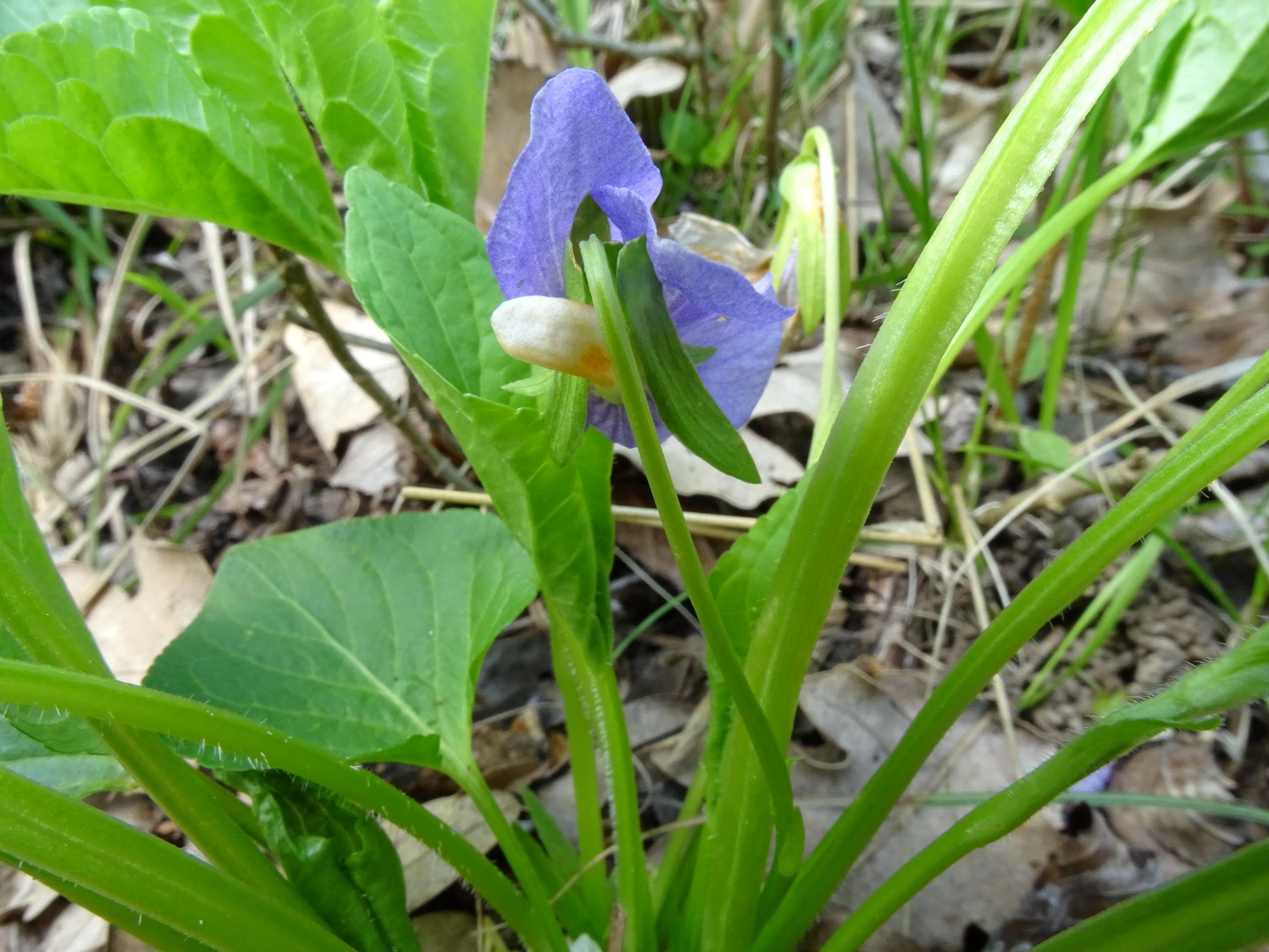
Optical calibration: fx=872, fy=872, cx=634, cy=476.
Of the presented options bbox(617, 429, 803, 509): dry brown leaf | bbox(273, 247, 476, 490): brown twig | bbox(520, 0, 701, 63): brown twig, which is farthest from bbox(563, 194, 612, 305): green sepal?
bbox(520, 0, 701, 63): brown twig

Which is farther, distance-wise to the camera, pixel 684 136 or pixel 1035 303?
pixel 684 136

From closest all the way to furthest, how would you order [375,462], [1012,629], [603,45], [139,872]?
1. [139,872]
2. [1012,629]
3. [375,462]
4. [603,45]

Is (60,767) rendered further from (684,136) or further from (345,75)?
(684,136)

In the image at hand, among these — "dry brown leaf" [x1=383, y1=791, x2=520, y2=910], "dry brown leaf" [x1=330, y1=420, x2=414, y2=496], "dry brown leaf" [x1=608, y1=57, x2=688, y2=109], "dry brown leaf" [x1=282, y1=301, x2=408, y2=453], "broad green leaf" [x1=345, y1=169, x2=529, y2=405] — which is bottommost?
"dry brown leaf" [x1=383, y1=791, x2=520, y2=910]

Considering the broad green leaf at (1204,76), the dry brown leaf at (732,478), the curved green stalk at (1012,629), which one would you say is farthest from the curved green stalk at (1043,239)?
the dry brown leaf at (732,478)

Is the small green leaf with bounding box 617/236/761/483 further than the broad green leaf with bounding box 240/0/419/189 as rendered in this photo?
No

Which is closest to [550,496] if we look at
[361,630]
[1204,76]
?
[361,630]

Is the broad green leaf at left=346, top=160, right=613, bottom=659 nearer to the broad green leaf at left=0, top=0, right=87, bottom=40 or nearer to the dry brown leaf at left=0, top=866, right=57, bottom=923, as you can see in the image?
the broad green leaf at left=0, top=0, right=87, bottom=40

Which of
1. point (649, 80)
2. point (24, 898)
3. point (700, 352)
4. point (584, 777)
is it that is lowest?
point (24, 898)
